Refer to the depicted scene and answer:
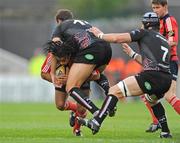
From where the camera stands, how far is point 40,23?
5672 centimetres

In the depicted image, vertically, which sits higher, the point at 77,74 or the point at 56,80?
the point at 77,74

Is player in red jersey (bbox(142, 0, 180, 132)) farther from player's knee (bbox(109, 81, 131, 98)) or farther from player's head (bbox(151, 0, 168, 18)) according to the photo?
player's knee (bbox(109, 81, 131, 98))

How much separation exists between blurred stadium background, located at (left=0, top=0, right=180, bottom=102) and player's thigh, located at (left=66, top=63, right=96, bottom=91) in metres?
24.3

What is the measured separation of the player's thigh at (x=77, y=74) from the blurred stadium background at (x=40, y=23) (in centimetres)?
2433

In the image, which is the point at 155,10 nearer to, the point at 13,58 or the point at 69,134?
the point at 69,134

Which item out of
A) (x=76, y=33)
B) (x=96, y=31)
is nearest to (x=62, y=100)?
(x=76, y=33)

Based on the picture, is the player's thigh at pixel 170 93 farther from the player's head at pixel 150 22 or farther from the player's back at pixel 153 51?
the player's head at pixel 150 22

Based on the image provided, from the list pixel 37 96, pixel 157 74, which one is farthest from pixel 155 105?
pixel 37 96

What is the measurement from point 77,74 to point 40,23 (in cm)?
4166

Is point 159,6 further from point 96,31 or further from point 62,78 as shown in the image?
point 62,78

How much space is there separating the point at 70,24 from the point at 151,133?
2.76 m

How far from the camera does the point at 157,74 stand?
14.6 metres

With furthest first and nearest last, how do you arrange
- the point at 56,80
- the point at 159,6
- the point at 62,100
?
the point at 62,100
the point at 159,6
the point at 56,80

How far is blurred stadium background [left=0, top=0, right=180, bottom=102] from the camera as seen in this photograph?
47513mm
